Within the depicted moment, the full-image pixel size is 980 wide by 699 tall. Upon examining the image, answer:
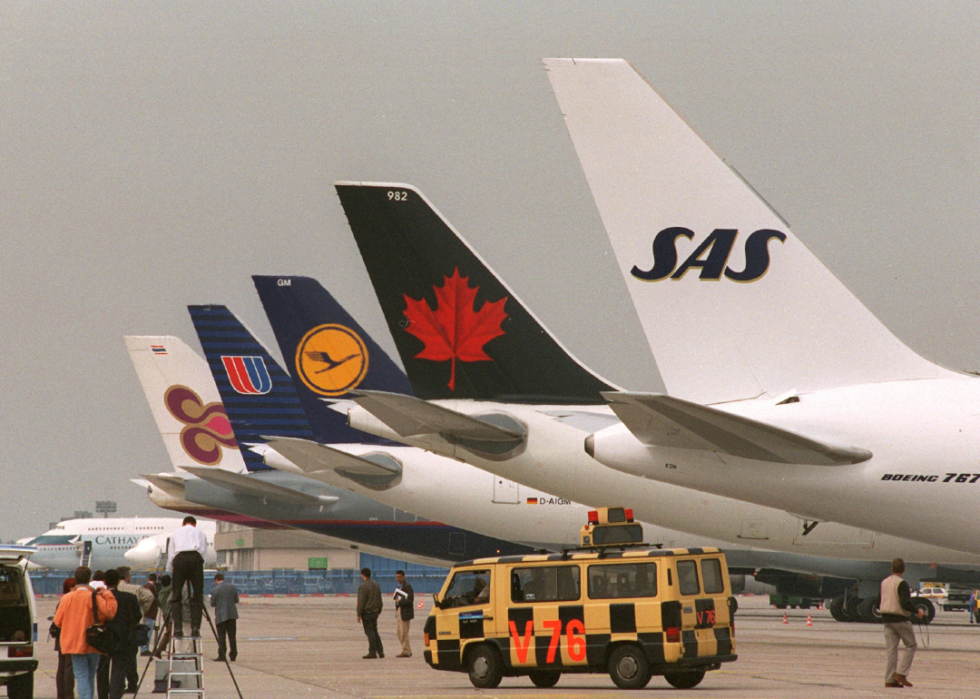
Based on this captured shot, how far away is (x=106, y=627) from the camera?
44.9 ft

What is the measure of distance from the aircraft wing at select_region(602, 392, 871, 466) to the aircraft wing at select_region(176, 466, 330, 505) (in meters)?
→ 19.8

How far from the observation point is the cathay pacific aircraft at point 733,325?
15109 millimetres

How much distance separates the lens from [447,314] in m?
20.8

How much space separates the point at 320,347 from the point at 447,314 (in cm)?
1204

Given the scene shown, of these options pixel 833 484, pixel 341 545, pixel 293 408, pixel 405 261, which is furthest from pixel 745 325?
pixel 293 408

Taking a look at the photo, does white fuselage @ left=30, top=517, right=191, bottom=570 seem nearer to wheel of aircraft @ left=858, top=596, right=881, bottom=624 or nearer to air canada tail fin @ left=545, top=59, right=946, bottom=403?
wheel of aircraft @ left=858, top=596, right=881, bottom=624

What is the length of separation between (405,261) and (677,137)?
19.4 ft

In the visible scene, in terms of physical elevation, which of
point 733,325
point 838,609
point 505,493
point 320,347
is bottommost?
point 838,609

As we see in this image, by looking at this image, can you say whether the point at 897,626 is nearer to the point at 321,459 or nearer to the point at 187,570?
the point at 187,570

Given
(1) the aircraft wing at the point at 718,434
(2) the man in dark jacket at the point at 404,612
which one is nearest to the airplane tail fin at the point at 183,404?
(2) the man in dark jacket at the point at 404,612

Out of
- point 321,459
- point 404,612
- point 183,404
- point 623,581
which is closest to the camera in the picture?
point 623,581

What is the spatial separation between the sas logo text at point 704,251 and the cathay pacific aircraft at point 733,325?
13 millimetres

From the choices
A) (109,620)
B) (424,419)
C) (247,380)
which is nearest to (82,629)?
(109,620)

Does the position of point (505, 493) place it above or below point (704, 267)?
below
